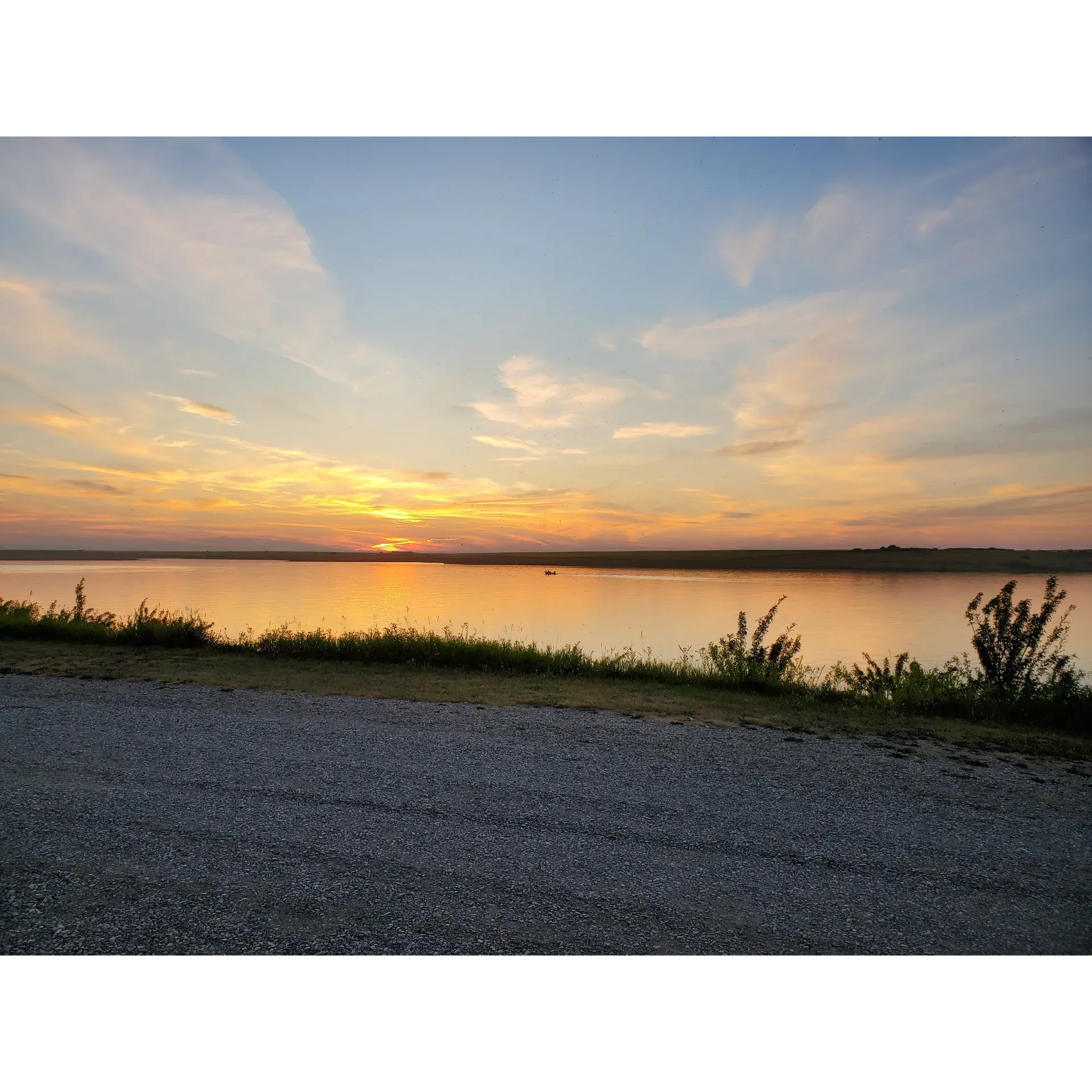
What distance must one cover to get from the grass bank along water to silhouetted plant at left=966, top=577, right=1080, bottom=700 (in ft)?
0.06

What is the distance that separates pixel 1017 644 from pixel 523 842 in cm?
877

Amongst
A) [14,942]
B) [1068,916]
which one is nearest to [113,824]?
[14,942]

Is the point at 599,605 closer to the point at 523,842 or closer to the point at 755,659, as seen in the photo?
the point at 755,659

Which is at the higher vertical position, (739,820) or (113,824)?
(739,820)

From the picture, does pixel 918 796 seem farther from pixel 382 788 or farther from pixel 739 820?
pixel 382 788

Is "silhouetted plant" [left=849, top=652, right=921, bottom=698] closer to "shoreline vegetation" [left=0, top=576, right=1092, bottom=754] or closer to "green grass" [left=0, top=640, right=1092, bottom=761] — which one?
"shoreline vegetation" [left=0, top=576, right=1092, bottom=754]

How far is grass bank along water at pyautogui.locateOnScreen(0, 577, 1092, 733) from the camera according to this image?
8.63 metres

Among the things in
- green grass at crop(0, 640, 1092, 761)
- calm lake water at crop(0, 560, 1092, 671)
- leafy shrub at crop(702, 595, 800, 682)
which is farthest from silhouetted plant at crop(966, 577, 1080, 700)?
calm lake water at crop(0, 560, 1092, 671)

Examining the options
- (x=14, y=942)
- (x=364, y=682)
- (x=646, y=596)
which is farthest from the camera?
(x=646, y=596)

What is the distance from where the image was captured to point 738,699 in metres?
8.98

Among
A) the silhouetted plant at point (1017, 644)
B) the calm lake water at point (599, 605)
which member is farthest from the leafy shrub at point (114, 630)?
the silhouetted plant at point (1017, 644)

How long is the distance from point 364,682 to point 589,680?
3.49m

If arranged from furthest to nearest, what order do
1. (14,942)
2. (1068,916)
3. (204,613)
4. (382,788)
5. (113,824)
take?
(204,613) < (382,788) < (113,824) < (1068,916) < (14,942)

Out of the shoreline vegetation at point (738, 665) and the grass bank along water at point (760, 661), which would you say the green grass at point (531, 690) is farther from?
Result: the grass bank along water at point (760, 661)
